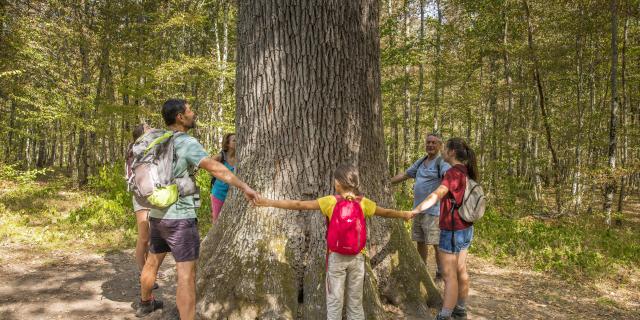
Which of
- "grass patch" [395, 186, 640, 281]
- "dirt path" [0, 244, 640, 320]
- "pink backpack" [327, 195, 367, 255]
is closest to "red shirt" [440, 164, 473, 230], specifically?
"pink backpack" [327, 195, 367, 255]

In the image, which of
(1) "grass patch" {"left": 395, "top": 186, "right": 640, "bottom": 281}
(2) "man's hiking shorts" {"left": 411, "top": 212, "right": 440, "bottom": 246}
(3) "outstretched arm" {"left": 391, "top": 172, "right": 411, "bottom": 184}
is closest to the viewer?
(2) "man's hiking shorts" {"left": 411, "top": 212, "right": 440, "bottom": 246}

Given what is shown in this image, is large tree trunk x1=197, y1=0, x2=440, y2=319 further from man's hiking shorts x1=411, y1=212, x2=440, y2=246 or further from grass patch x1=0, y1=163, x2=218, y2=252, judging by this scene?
grass patch x1=0, y1=163, x2=218, y2=252

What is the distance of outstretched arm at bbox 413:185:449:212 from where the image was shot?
142 inches

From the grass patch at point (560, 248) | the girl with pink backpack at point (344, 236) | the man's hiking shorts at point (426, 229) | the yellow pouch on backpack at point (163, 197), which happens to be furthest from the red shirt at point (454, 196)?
the grass patch at point (560, 248)

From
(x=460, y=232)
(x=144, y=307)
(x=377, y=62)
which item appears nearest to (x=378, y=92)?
(x=377, y=62)

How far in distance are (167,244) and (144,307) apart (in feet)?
3.04

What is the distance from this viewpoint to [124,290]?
4.79m

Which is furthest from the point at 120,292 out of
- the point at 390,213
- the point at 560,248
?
the point at 560,248

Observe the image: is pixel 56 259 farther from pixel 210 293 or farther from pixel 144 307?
pixel 210 293

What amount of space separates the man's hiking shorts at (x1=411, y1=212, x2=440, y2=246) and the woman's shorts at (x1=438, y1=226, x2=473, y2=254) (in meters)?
0.72

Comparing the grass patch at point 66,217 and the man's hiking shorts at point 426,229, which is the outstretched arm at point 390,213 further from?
the grass patch at point 66,217

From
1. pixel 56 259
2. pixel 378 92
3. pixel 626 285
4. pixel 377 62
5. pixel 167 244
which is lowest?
pixel 626 285

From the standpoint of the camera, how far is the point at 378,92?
4105 mm

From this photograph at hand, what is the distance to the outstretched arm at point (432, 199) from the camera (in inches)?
142
